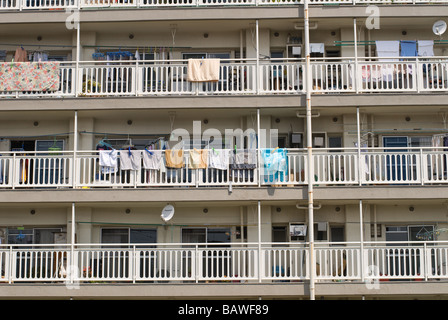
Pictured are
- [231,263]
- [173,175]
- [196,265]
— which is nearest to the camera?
[196,265]

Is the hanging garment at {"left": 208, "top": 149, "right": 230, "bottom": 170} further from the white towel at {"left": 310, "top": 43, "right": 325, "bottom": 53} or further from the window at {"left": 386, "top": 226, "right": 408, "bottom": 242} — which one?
the window at {"left": 386, "top": 226, "right": 408, "bottom": 242}

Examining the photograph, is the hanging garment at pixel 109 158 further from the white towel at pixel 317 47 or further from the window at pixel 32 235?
the white towel at pixel 317 47

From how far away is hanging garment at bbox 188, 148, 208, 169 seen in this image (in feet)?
89.2

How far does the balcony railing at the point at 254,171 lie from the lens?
26938mm

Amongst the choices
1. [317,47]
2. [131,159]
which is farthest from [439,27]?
[131,159]

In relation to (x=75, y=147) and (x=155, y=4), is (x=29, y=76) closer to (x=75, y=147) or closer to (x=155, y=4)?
(x=75, y=147)

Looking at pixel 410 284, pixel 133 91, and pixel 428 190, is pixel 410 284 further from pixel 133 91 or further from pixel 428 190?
pixel 133 91

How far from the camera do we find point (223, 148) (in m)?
28.9

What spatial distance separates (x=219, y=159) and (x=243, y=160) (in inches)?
28.6

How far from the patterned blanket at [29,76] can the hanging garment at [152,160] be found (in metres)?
3.67

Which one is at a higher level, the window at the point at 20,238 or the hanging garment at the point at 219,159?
the hanging garment at the point at 219,159

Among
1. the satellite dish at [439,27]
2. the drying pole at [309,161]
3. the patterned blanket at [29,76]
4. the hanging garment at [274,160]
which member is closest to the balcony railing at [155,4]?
the satellite dish at [439,27]

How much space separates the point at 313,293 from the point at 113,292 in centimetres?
578

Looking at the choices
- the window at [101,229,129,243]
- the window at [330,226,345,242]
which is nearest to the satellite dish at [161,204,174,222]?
the window at [101,229,129,243]
